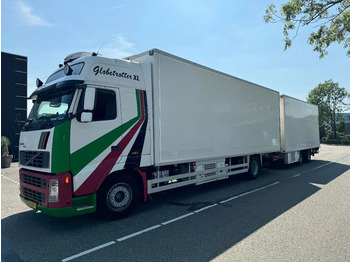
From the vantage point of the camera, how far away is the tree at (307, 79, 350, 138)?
188 ft

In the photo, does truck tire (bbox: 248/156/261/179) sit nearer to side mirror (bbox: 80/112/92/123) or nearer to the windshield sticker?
side mirror (bbox: 80/112/92/123)

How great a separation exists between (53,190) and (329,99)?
6550cm

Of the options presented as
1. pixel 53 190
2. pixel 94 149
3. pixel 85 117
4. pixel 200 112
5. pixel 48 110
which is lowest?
pixel 53 190

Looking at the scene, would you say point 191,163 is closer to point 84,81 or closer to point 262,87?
point 84,81

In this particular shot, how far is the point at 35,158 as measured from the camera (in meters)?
5.18

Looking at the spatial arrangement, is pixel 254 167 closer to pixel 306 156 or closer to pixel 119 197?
pixel 119 197

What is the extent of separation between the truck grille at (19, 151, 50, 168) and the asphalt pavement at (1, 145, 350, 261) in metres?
1.27

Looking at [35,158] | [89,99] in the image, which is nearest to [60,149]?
[35,158]

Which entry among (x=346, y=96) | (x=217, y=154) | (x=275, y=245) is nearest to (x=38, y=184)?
(x=275, y=245)

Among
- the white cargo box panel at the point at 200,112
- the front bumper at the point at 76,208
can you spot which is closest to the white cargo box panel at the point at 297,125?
the white cargo box panel at the point at 200,112

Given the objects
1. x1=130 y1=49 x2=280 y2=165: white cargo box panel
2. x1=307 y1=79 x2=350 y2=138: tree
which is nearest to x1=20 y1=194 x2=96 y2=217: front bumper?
x1=130 y1=49 x2=280 y2=165: white cargo box panel

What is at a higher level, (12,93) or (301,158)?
(12,93)

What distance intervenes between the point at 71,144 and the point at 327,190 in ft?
26.0

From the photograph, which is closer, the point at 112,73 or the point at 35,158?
the point at 35,158
